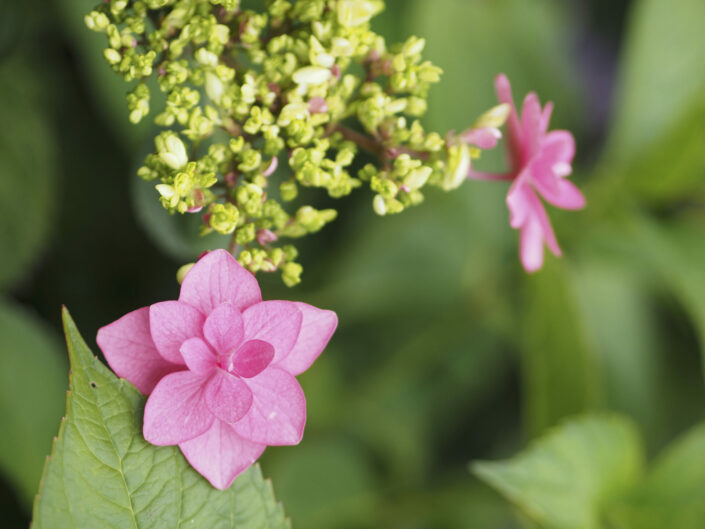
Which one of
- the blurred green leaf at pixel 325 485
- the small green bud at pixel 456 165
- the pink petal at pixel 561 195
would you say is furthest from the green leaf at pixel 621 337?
the small green bud at pixel 456 165

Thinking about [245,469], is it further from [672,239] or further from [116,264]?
[672,239]

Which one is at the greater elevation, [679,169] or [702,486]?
[679,169]

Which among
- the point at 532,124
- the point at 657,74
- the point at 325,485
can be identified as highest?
the point at 532,124

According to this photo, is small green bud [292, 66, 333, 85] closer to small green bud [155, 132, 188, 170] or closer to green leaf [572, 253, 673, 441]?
small green bud [155, 132, 188, 170]

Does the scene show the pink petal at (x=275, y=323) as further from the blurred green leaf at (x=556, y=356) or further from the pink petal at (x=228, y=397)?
the blurred green leaf at (x=556, y=356)

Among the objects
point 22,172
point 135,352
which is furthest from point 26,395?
point 135,352

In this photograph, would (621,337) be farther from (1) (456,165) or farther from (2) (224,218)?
(2) (224,218)

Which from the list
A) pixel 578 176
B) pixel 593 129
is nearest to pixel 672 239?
pixel 578 176
